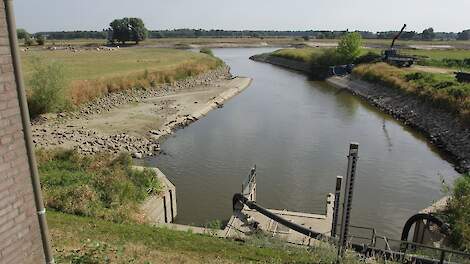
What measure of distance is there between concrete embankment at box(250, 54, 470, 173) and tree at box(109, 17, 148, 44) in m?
98.8

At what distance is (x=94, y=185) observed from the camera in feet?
52.3

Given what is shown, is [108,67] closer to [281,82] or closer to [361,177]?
[281,82]

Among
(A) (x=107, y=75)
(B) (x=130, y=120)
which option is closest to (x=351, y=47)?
(A) (x=107, y=75)

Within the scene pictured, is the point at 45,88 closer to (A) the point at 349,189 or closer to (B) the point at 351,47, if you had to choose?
(A) the point at 349,189

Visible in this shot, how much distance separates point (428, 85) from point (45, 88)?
125 feet

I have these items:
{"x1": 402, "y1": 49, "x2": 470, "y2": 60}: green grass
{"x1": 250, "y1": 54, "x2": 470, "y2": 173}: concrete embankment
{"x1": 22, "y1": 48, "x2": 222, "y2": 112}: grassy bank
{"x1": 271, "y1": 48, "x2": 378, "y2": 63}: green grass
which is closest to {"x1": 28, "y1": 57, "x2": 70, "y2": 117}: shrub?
{"x1": 22, "y1": 48, "x2": 222, "y2": 112}: grassy bank

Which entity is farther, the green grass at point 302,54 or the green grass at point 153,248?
the green grass at point 302,54

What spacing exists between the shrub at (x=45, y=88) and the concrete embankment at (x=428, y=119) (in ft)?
104

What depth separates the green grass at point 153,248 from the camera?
945 centimetres

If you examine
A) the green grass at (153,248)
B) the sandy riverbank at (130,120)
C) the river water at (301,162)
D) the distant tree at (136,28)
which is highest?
the distant tree at (136,28)

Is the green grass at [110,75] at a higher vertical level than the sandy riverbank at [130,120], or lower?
higher

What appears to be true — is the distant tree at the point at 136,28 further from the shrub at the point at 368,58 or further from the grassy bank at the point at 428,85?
the grassy bank at the point at 428,85

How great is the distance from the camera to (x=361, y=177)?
2373 cm

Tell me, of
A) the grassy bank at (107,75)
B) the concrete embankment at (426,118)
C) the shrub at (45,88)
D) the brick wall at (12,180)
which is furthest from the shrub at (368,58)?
the brick wall at (12,180)
